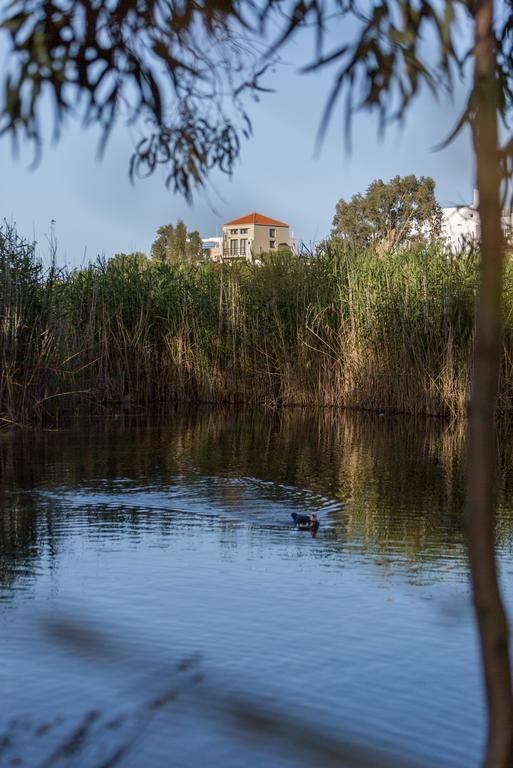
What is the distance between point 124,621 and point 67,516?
2.11 m

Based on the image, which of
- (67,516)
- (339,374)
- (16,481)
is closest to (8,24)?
(67,516)

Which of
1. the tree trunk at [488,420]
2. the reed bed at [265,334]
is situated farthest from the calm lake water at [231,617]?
the reed bed at [265,334]

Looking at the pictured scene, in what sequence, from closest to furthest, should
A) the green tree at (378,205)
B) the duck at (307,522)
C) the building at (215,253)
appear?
the duck at (307,522) < the building at (215,253) < the green tree at (378,205)

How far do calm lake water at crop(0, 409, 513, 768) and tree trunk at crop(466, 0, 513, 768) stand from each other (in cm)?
159

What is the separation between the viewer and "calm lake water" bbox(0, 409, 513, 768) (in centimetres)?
281

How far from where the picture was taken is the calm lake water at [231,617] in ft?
9.23

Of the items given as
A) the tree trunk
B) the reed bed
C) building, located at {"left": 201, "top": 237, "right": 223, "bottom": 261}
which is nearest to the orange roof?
building, located at {"left": 201, "top": 237, "right": 223, "bottom": 261}

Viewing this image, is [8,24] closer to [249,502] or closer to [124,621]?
[124,621]

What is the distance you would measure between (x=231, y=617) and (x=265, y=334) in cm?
994

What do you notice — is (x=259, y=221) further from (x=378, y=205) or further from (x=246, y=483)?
(x=246, y=483)

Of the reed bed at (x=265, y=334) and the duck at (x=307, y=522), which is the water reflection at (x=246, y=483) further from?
the reed bed at (x=265, y=334)

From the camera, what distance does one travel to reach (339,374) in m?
13.1

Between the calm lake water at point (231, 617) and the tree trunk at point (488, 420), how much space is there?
1.59 metres

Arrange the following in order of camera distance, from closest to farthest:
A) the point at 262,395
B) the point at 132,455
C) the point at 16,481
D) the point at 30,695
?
the point at 30,695 → the point at 16,481 → the point at 132,455 → the point at 262,395
